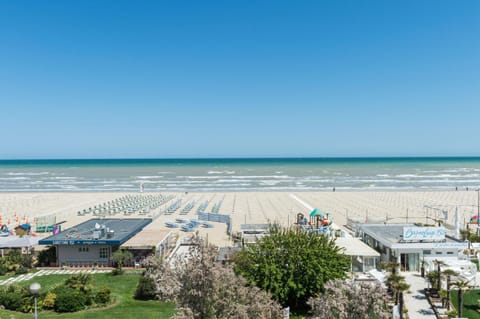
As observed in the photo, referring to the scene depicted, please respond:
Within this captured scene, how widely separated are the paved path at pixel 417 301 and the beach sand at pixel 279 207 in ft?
42.5

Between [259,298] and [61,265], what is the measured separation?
1808cm

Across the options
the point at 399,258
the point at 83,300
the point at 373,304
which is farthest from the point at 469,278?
the point at 83,300

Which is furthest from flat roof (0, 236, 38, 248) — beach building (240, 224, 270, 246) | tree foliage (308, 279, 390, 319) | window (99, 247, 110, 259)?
tree foliage (308, 279, 390, 319)

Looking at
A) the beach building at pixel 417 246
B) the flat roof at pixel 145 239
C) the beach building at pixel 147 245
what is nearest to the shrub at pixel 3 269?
the beach building at pixel 147 245

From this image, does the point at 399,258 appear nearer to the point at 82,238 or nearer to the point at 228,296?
the point at 228,296

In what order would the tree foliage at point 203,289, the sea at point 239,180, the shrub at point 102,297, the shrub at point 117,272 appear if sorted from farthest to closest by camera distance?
the sea at point 239,180 → the shrub at point 117,272 → the shrub at point 102,297 → the tree foliage at point 203,289

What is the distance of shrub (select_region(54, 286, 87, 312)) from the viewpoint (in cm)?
1681

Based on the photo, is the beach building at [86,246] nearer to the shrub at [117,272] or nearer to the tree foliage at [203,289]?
the shrub at [117,272]

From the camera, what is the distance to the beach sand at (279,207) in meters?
38.3

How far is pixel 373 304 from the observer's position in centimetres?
1075

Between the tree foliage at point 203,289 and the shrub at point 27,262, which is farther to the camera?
the shrub at point 27,262

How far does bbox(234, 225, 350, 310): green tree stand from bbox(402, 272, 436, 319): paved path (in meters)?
3.20

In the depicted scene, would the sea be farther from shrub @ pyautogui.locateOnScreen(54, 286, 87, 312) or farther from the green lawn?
the green lawn

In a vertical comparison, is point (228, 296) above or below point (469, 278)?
above
